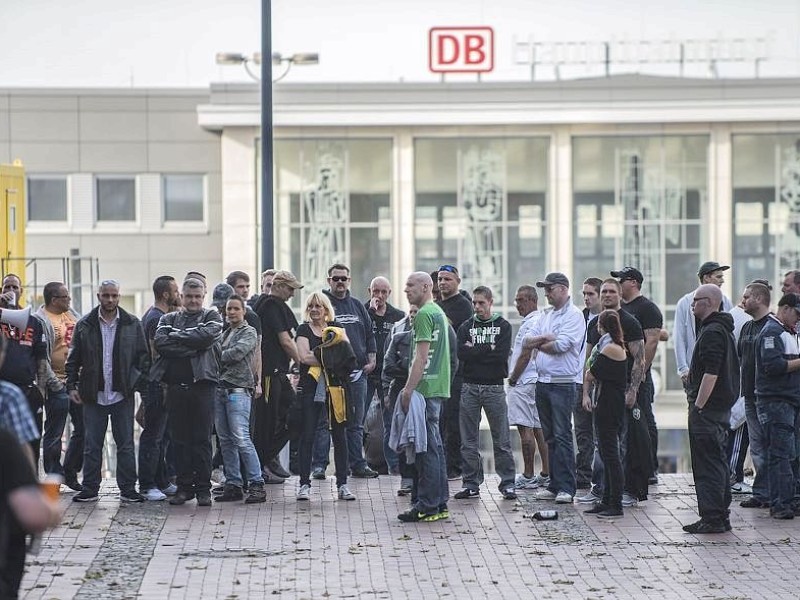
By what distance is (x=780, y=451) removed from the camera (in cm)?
1245

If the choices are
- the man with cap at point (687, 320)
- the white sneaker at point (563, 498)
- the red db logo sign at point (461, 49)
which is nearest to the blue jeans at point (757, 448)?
the man with cap at point (687, 320)

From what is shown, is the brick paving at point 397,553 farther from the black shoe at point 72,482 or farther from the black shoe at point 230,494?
the black shoe at point 72,482

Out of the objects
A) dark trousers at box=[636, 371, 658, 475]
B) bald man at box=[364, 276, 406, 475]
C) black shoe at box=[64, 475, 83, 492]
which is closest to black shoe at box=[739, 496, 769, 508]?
dark trousers at box=[636, 371, 658, 475]

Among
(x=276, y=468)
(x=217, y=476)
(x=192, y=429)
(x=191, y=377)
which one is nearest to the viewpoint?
(x=191, y=377)

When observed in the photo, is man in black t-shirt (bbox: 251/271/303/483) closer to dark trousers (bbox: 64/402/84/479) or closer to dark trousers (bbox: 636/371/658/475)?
dark trousers (bbox: 64/402/84/479)

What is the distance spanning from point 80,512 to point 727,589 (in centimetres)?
550

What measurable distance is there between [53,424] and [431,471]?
Answer: 11.7 ft

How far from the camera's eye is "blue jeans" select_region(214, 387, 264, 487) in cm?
1320

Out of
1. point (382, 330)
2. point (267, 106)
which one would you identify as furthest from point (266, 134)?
point (382, 330)

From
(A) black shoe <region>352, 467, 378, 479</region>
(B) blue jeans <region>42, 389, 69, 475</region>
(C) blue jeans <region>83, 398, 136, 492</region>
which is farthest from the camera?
(A) black shoe <region>352, 467, 378, 479</region>

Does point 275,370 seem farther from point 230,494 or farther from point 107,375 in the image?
point 107,375

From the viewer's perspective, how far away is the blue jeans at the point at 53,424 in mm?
13484

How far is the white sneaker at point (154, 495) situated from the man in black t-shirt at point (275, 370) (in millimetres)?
1190

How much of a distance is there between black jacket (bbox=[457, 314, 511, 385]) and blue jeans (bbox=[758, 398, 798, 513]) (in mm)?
2353
